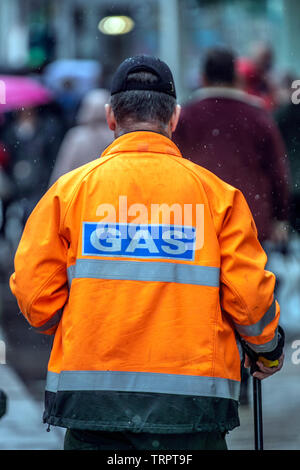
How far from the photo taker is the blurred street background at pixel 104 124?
5548 mm

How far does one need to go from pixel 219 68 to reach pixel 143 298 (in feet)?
8.81

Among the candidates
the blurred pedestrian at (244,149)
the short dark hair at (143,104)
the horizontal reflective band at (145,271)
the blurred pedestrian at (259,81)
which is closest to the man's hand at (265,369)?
the horizontal reflective band at (145,271)

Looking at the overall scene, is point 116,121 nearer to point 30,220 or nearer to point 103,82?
point 30,220

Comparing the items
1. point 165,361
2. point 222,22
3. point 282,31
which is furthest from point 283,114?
Result: point 222,22

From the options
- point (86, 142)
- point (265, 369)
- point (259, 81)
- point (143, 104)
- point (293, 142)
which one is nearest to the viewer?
point (143, 104)

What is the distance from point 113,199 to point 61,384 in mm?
574

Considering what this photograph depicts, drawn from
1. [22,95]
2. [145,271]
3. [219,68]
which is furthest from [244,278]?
[22,95]

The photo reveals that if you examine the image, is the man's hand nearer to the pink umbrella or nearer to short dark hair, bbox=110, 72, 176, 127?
short dark hair, bbox=110, 72, 176, 127

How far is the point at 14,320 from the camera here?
8.98 meters

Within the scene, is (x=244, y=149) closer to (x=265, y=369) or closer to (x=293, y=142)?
(x=293, y=142)

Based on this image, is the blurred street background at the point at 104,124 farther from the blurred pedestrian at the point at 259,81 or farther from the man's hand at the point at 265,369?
the man's hand at the point at 265,369

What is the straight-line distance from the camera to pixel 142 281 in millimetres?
2859

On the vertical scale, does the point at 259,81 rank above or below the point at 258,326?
above

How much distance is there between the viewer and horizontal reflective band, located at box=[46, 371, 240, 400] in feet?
9.42
